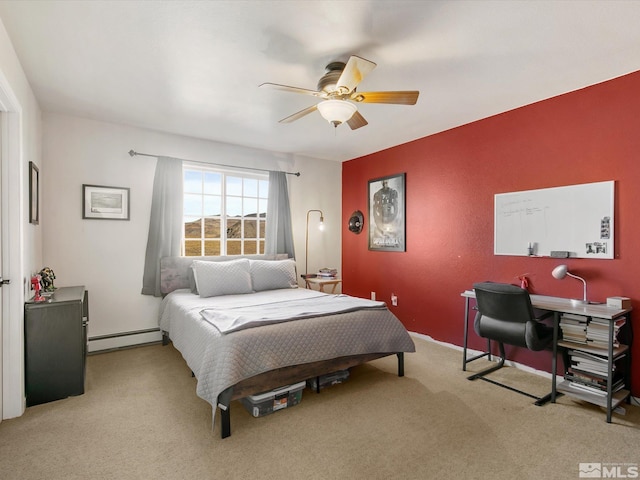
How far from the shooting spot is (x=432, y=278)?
4113 mm

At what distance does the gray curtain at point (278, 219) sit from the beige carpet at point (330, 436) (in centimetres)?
223

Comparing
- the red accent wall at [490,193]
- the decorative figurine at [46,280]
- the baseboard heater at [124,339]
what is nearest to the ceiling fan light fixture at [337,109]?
the red accent wall at [490,193]

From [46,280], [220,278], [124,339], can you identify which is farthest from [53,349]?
[220,278]

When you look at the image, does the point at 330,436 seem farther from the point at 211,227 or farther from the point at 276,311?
the point at 211,227

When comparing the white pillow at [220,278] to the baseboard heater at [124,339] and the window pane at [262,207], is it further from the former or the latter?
the window pane at [262,207]

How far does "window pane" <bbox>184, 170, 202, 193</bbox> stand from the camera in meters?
4.31

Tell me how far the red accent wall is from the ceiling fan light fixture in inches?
36.0

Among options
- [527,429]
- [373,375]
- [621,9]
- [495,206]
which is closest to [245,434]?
[373,375]

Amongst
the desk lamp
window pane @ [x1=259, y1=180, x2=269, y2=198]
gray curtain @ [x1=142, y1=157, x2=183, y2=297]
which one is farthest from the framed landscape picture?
the desk lamp

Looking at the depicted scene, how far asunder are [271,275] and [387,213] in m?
1.80

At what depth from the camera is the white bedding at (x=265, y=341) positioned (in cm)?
221

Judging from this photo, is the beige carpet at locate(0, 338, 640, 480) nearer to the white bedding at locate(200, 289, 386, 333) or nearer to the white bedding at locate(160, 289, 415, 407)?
the white bedding at locate(160, 289, 415, 407)

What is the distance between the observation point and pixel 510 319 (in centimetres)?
275

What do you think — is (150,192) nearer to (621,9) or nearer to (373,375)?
(373,375)
